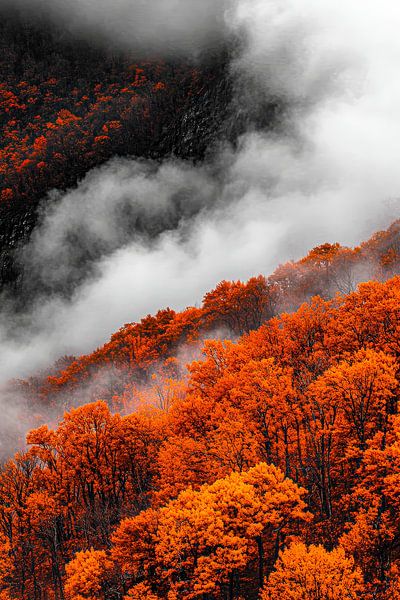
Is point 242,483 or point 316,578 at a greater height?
point 242,483

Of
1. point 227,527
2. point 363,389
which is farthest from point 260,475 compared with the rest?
point 363,389

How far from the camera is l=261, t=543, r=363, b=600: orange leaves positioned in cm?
3030

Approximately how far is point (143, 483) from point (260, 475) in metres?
25.9

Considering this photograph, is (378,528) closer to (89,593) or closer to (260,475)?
(260,475)

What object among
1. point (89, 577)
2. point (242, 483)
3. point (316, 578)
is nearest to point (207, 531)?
point (242, 483)

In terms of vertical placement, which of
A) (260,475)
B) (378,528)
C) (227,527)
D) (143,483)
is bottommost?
(378,528)

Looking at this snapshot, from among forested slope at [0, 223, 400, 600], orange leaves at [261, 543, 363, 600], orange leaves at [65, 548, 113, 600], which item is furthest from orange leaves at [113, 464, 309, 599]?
orange leaves at [261, 543, 363, 600]

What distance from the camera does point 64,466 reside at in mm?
60219

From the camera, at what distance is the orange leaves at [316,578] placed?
3030cm

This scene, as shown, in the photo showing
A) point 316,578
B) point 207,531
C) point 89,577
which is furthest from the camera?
point 89,577

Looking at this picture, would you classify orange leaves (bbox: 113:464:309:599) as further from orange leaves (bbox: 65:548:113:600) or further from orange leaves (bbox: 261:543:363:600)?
orange leaves (bbox: 261:543:363:600)

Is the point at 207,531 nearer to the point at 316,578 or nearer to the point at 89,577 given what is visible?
the point at 316,578

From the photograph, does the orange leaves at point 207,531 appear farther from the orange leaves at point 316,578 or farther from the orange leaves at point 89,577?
the orange leaves at point 316,578

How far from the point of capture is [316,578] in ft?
100
